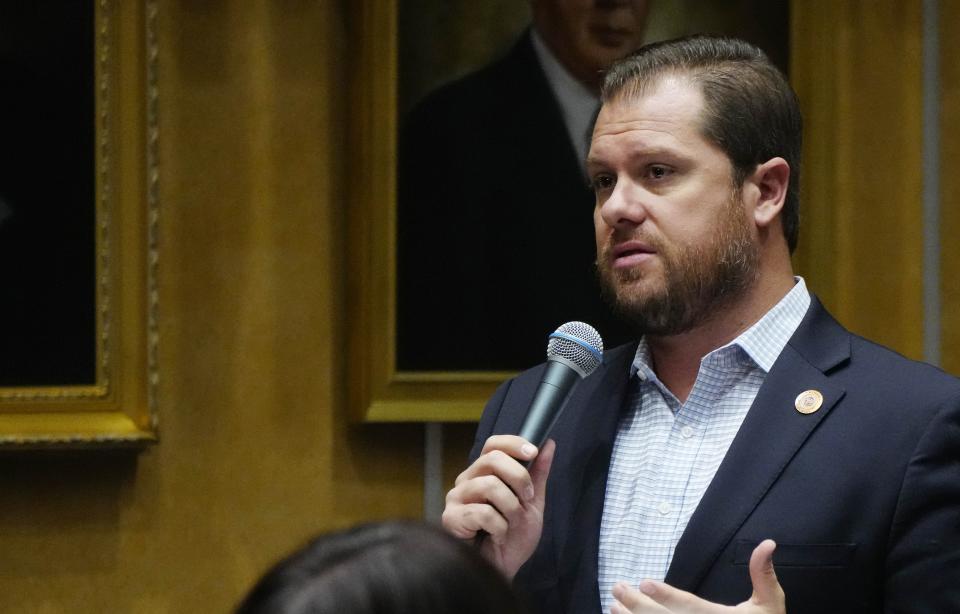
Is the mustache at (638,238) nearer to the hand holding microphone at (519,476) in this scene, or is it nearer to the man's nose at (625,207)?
the man's nose at (625,207)

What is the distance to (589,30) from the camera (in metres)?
3.39

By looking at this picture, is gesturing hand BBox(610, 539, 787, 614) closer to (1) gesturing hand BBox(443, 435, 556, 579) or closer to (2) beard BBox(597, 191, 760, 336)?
(1) gesturing hand BBox(443, 435, 556, 579)

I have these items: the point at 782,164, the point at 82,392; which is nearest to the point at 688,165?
the point at 782,164

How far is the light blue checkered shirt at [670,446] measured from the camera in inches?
80.4

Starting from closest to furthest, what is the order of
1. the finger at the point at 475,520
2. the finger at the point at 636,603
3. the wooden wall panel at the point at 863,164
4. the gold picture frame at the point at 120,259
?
the finger at the point at 636,603 → the finger at the point at 475,520 → the gold picture frame at the point at 120,259 → the wooden wall panel at the point at 863,164

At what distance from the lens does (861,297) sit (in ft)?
11.4

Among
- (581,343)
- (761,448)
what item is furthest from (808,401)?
(581,343)

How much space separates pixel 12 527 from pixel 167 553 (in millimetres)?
384

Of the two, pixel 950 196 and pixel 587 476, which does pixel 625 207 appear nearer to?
pixel 587 476

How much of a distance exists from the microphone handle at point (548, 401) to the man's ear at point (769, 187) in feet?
1.64

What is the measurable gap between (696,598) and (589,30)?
2.02m

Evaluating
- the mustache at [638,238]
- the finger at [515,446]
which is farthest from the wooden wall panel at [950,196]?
the finger at [515,446]

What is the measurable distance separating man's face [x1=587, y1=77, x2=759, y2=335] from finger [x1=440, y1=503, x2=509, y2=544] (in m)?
0.51

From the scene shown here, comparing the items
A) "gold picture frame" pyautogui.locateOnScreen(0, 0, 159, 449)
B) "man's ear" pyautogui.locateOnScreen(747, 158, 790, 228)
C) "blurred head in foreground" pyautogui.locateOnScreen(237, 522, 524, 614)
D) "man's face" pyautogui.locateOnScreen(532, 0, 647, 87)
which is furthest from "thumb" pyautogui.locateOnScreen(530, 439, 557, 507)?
"man's face" pyautogui.locateOnScreen(532, 0, 647, 87)
